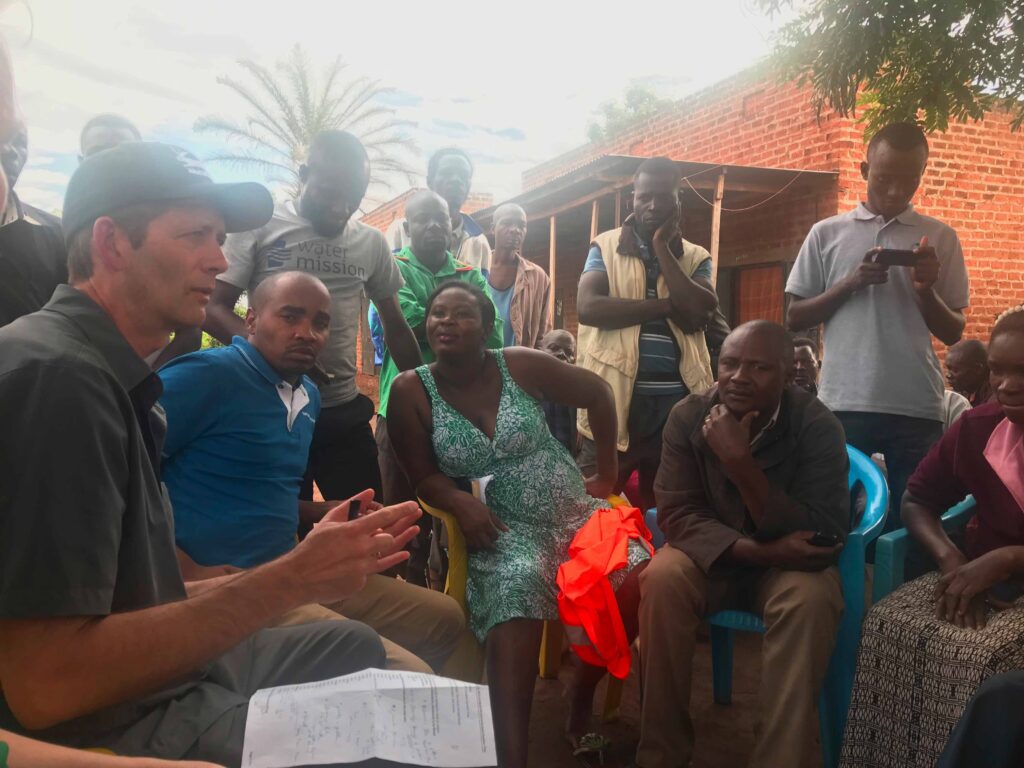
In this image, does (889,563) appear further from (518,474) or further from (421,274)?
(421,274)

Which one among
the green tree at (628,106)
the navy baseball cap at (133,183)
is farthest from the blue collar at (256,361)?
the green tree at (628,106)

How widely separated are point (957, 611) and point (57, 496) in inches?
91.3

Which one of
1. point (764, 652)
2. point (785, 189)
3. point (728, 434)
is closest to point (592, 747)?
point (764, 652)

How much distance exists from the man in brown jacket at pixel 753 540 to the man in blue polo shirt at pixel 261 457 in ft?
2.30

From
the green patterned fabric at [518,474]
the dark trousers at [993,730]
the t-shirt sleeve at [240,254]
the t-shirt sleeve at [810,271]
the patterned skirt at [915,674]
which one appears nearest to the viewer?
the dark trousers at [993,730]

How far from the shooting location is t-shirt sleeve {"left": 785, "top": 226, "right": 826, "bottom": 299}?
134 inches

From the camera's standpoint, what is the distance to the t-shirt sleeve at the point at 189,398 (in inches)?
87.0

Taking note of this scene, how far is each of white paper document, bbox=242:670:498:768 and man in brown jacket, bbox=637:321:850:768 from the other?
125cm

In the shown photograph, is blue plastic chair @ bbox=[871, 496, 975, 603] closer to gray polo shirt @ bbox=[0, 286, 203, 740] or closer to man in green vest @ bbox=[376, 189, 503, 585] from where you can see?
man in green vest @ bbox=[376, 189, 503, 585]

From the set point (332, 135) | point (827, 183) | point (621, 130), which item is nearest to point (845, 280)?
point (332, 135)

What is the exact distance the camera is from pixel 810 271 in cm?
342

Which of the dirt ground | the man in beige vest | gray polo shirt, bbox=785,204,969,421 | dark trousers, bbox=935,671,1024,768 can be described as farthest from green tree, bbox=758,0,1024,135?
dark trousers, bbox=935,671,1024,768

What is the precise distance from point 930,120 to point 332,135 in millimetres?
3261

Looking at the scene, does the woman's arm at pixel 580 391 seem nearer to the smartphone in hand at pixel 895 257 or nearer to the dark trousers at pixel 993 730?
the smartphone in hand at pixel 895 257
